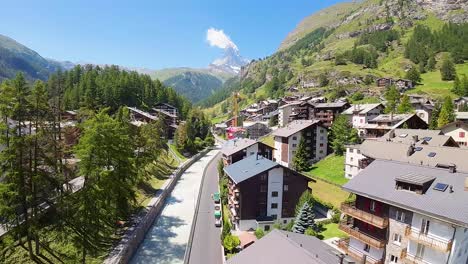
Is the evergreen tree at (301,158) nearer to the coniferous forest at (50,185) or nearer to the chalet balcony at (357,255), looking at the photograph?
the chalet balcony at (357,255)

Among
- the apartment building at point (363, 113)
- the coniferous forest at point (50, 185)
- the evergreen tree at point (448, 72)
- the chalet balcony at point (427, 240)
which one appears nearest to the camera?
the chalet balcony at point (427, 240)

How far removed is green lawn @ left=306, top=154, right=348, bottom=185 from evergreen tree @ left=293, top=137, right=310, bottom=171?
1939mm

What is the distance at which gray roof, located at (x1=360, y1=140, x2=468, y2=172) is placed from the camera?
4328 cm

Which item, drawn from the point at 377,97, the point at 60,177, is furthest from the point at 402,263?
the point at 377,97

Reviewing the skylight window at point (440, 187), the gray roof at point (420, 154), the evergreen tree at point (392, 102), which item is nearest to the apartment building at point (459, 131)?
the gray roof at point (420, 154)

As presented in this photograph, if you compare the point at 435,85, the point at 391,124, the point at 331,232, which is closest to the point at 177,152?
the point at 391,124

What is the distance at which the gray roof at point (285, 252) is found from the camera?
21.9 m

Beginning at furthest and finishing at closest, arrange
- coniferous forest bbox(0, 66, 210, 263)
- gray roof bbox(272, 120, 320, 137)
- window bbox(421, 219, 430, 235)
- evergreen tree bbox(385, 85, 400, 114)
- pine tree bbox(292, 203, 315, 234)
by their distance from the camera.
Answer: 1. evergreen tree bbox(385, 85, 400, 114)
2. gray roof bbox(272, 120, 320, 137)
3. pine tree bbox(292, 203, 315, 234)
4. coniferous forest bbox(0, 66, 210, 263)
5. window bbox(421, 219, 430, 235)

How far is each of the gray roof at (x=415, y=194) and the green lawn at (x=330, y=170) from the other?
3509 cm

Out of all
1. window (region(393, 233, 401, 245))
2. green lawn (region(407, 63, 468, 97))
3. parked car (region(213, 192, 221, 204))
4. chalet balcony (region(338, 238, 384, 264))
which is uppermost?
green lawn (region(407, 63, 468, 97))

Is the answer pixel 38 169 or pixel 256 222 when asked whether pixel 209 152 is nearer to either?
pixel 256 222

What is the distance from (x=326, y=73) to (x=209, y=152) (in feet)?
358

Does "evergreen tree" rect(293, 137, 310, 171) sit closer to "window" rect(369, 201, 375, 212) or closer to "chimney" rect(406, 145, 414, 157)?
"chimney" rect(406, 145, 414, 157)

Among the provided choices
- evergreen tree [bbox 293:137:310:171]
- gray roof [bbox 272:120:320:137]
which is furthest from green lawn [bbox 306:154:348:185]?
gray roof [bbox 272:120:320:137]
